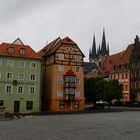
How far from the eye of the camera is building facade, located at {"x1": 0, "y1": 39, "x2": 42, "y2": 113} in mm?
70000

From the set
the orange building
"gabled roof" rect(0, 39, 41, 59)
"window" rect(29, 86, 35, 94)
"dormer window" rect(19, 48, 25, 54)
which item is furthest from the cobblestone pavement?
the orange building

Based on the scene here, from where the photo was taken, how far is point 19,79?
235 feet

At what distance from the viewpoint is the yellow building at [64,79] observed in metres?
74.9

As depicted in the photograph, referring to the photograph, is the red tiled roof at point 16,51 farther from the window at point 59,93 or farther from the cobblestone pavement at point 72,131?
the cobblestone pavement at point 72,131

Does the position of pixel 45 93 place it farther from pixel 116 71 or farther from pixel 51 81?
pixel 116 71

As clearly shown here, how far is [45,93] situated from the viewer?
78750 mm

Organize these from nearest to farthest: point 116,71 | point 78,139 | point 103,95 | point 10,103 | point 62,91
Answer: point 78,139 → point 10,103 → point 62,91 → point 103,95 → point 116,71

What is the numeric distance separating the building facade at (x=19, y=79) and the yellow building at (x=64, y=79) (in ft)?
11.7

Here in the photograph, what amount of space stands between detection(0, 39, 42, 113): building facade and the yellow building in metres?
3.57

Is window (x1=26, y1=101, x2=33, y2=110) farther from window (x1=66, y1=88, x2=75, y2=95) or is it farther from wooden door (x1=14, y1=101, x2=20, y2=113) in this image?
window (x1=66, y1=88, x2=75, y2=95)

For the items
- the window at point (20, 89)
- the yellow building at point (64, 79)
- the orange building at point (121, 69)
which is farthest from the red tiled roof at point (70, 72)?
the orange building at point (121, 69)

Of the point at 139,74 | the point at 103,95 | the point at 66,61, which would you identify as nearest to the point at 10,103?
the point at 66,61

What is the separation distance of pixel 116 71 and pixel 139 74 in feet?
46.6

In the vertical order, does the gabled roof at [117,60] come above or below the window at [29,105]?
above
